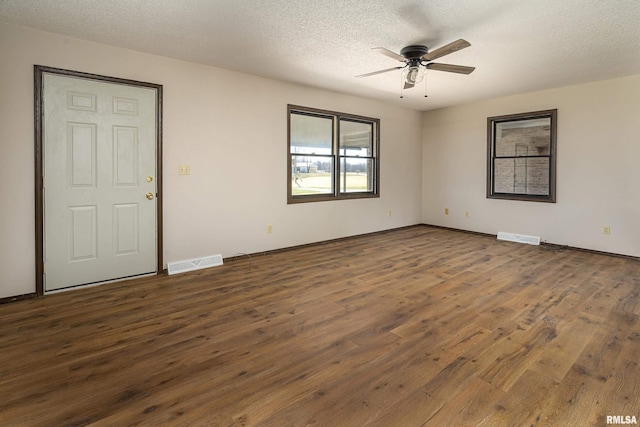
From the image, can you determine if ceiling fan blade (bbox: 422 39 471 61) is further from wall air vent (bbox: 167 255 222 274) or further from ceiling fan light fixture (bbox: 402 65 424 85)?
wall air vent (bbox: 167 255 222 274)

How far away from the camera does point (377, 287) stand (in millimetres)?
3354

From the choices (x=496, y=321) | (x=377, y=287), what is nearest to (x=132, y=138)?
(x=377, y=287)

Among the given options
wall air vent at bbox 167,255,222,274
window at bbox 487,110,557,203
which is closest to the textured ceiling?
window at bbox 487,110,557,203

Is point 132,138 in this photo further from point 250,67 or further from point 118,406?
point 118,406

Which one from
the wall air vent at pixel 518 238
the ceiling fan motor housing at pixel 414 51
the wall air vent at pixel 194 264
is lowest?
the wall air vent at pixel 194 264

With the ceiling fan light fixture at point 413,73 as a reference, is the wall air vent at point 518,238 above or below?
below

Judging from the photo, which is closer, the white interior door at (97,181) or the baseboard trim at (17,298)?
the baseboard trim at (17,298)

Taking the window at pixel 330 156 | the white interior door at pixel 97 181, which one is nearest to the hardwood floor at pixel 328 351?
the white interior door at pixel 97 181

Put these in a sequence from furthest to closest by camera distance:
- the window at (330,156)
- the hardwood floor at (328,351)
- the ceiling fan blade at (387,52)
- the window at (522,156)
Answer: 1. the window at (522,156)
2. the window at (330,156)
3. the ceiling fan blade at (387,52)
4. the hardwood floor at (328,351)

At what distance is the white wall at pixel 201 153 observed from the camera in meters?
2.97

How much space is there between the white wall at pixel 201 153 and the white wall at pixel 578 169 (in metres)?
2.09

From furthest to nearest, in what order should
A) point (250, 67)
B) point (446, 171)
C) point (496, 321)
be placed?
point (446, 171)
point (250, 67)
point (496, 321)

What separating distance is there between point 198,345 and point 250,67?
3.33m

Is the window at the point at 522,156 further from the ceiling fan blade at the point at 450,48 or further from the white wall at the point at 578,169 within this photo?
the ceiling fan blade at the point at 450,48
